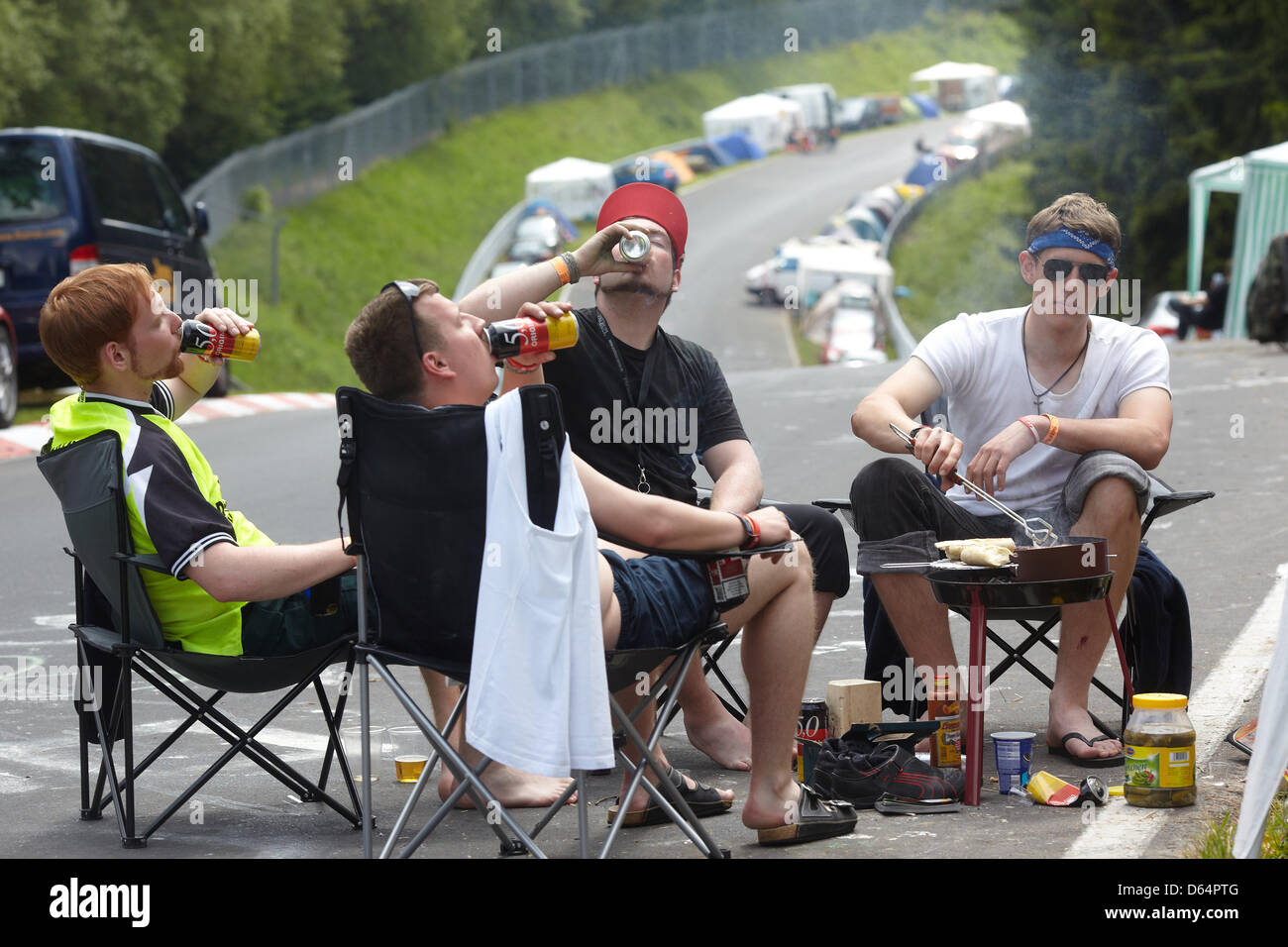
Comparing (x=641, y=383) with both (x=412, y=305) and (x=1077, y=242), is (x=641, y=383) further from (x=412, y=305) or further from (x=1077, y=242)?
(x=1077, y=242)

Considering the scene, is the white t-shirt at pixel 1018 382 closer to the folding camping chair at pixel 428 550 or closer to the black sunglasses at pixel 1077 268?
the black sunglasses at pixel 1077 268

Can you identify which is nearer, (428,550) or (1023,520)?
(428,550)

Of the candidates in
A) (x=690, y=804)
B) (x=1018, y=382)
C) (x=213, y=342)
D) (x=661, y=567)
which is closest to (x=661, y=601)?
(x=661, y=567)

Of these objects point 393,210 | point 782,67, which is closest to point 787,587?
point 393,210

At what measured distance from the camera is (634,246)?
16.0 ft

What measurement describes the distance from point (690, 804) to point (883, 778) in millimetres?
512

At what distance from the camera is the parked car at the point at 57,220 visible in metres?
15.3

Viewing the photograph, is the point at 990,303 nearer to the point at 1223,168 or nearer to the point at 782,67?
the point at 1223,168

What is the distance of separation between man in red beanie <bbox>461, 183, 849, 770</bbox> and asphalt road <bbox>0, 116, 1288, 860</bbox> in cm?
76

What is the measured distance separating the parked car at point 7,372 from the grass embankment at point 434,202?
1965 cm

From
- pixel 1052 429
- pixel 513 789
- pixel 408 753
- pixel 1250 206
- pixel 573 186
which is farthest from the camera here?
pixel 573 186

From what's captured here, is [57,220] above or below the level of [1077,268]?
below

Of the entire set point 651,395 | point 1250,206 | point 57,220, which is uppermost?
point 651,395
